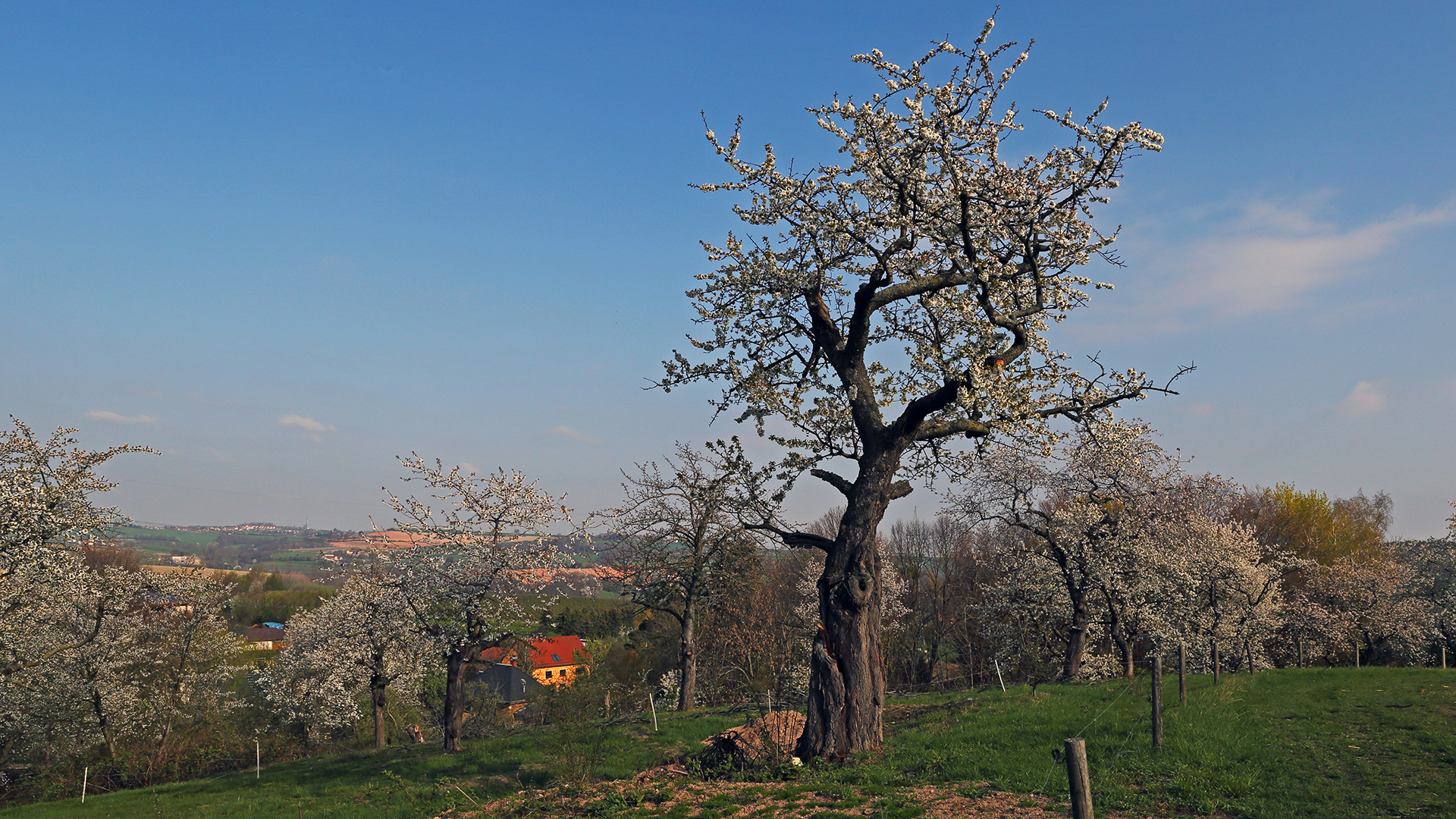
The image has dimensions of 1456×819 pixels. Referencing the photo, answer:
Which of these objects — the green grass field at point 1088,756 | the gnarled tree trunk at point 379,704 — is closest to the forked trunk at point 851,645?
the green grass field at point 1088,756

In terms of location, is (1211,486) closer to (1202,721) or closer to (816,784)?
(1202,721)

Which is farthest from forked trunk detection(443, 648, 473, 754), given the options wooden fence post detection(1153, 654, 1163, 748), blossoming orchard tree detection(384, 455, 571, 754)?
wooden fence post detection(1153, 654, 1163, 748)

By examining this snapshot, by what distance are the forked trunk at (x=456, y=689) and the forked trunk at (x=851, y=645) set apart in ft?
39.2

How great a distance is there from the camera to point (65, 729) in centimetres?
3075

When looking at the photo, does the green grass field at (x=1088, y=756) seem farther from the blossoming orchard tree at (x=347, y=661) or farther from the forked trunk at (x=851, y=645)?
the blossoming orchard tree at (x=347, y=661)

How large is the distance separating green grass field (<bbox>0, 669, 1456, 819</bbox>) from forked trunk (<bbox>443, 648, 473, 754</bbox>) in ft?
2.65

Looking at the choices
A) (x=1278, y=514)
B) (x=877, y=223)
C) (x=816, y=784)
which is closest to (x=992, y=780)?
(x=816, y=784)

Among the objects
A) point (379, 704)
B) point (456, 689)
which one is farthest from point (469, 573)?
point (379, 704)

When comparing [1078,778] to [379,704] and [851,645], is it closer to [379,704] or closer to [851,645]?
[851,645]

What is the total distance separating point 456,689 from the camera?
21.2 metres

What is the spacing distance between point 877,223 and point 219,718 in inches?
1456

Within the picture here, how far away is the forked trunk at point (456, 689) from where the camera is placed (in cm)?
2070

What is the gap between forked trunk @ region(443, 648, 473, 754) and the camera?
67.9ft

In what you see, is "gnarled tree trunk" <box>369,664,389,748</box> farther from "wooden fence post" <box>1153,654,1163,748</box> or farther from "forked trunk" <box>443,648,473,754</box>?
"wooden fence post" <box>1153,654,1163,748</box>
